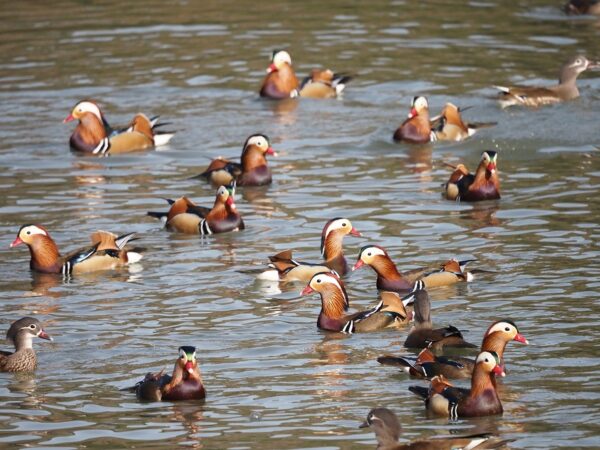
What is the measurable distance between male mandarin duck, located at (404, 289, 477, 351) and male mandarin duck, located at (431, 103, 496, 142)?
9.37 meters

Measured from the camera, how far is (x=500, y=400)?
13.3 metres

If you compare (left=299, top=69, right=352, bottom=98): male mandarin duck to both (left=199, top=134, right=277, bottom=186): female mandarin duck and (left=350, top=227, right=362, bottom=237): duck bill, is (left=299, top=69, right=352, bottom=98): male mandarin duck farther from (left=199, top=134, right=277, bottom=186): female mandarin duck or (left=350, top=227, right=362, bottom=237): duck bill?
(left=350, top=227, right=362, bottom=237): duck bill

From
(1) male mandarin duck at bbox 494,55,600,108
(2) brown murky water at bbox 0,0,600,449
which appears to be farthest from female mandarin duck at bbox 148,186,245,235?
(1) male mandarin duck at bbox 494,55,600,108

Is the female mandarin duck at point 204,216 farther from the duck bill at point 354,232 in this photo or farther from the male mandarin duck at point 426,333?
the male mandarin duck at point 426,333

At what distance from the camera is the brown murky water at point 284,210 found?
13438 mm

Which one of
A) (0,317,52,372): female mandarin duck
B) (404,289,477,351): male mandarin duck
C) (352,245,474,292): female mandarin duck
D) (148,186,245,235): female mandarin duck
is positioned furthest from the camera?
(148,186,245,235): female mandarin duck

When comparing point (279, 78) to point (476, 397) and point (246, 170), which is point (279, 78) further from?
point (476, 397)

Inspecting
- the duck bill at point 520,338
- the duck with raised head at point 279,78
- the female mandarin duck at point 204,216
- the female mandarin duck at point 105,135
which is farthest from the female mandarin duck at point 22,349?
the duck with raised head at point 279,78

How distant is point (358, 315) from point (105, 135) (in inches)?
385

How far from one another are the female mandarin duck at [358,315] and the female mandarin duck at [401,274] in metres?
0.97

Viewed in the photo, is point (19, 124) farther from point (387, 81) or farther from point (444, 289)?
point (444, 289)

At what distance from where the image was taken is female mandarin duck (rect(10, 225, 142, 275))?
18.7 m

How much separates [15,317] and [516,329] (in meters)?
5.56

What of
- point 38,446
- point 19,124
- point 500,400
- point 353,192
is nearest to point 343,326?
point 500,400
